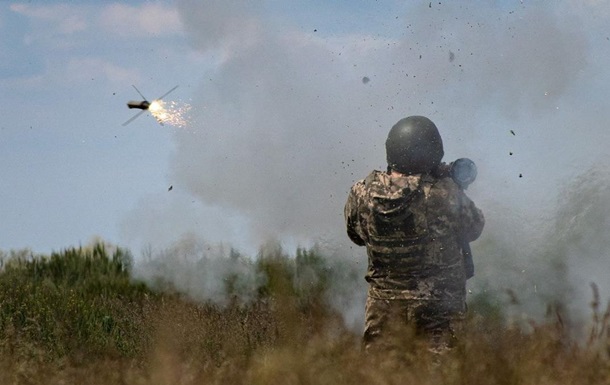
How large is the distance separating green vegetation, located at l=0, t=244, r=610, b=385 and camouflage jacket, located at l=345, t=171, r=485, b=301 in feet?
1.47

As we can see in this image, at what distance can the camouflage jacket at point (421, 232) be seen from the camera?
275 inches

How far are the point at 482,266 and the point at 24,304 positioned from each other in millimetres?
6301

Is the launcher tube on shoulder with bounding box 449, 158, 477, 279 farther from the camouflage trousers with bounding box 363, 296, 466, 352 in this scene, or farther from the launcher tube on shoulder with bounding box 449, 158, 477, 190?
the camouflage trousers with bounding box 363, 296, 466, 352

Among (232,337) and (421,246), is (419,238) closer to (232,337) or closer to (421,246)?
(421,246)

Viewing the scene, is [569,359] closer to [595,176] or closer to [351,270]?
[595,176]

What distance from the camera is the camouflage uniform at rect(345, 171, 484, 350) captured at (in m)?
6.99

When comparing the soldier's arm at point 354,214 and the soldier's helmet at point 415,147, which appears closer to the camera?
the soldier's helmet at point 415,147

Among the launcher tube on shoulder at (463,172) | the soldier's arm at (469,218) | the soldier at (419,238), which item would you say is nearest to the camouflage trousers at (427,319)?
the soldier at (419,238)

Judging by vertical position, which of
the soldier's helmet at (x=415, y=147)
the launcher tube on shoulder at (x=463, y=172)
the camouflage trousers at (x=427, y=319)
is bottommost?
the camouflage trousers at (x=427, y=319)

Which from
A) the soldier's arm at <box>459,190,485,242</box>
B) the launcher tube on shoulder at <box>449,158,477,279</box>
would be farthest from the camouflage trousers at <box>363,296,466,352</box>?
the launcher tube on shoulder at <box>449,158,477,279</box>

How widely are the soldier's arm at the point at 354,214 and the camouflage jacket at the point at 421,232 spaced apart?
168 mm

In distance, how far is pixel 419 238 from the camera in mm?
7004

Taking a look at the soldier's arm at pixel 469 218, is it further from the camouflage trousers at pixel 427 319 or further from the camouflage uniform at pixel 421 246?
the camouflage trousers at pixel 427 319

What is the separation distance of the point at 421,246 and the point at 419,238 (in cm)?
6
